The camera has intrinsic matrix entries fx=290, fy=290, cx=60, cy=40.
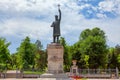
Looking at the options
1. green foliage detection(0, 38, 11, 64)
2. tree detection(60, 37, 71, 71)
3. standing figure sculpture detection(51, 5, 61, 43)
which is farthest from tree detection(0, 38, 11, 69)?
standing figure sculpture detection(51, 5, 61, 43)

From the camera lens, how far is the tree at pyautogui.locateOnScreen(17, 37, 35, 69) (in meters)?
64.0

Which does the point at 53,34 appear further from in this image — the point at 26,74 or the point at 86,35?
the point at 86,35

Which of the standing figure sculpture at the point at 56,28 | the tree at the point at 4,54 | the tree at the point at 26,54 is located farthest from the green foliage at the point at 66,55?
the standing figure sculpture at the point at 56,28

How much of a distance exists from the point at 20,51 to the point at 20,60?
203 cm

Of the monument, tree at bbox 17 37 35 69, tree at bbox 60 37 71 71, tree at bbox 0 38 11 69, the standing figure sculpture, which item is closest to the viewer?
the monument

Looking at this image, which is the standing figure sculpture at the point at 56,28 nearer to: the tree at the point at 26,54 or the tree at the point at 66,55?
the tree at the point at 26,54

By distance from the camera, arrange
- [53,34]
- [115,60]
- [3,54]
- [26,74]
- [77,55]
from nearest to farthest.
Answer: [53,34]
[26,74]
[3,54]
[77,55]
[115,60]

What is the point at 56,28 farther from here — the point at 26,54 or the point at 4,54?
the point at 26,54

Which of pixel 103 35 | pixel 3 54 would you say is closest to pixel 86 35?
pixel 103 35

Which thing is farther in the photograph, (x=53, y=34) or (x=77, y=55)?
(x=77, y=55)

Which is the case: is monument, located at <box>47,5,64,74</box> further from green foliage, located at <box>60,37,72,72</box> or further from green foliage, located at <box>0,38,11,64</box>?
green foliage, located at <box>60,37,72,72</box>

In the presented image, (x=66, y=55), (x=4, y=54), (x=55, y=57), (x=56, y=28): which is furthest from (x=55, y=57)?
(x=66, y=55)

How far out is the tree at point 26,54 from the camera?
6400cm

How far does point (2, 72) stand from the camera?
172ft
